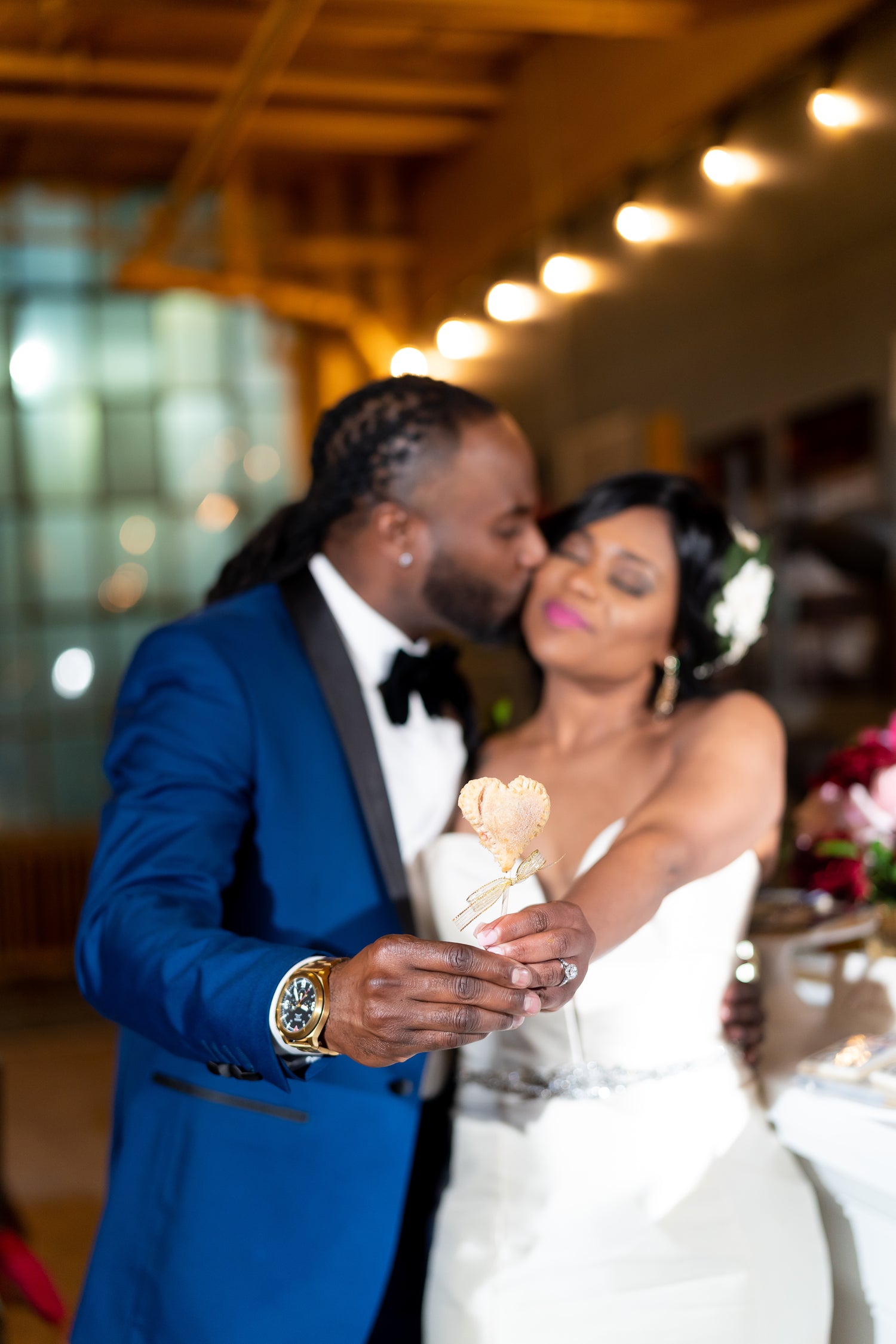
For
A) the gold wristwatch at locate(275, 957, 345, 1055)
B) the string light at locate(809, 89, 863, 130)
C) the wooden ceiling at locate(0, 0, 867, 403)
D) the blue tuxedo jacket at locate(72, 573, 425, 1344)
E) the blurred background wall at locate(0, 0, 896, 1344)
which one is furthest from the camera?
the wooden ceiling at locate(0, 0, 867, 403)

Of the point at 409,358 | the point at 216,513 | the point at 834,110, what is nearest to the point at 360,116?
the point at 409,358

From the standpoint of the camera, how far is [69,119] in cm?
647

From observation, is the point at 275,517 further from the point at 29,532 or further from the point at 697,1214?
the point at 29,532

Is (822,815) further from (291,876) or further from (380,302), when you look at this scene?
(380,302)

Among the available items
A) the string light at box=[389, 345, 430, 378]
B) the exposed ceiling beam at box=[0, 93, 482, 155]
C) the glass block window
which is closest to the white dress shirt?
the string light at box=[389, 345, 430, 378]

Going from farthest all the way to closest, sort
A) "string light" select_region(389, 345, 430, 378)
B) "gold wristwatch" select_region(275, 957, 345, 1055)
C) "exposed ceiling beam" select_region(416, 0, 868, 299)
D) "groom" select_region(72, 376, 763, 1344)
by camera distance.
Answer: "string light" select_region(389, 345, 430, 378)
"exposed ceiling beam" select_region(416, 0, 868, 299)
"groom" select_region(72, 376, 763, 1344)
"gold wristwatch" select_region(275, 957, 345, 1055)

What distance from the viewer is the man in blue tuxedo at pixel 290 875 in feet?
4.43

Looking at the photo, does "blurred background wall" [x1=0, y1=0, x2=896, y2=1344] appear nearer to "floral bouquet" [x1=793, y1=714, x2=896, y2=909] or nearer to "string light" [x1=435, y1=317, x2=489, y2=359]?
"string light" [x1=435, y1=317, x2=489, y2=359]

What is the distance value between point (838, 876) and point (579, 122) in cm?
489

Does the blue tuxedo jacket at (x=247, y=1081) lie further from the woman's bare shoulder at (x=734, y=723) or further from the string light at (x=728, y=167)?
the string light at (x=728, y=167)

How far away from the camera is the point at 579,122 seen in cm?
600

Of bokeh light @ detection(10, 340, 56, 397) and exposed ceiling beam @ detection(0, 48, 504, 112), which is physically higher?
exposed ceiling beam @ detection(0, 48, 504, 112)

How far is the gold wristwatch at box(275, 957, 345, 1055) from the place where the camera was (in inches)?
42.2

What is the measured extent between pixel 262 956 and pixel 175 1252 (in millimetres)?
550
